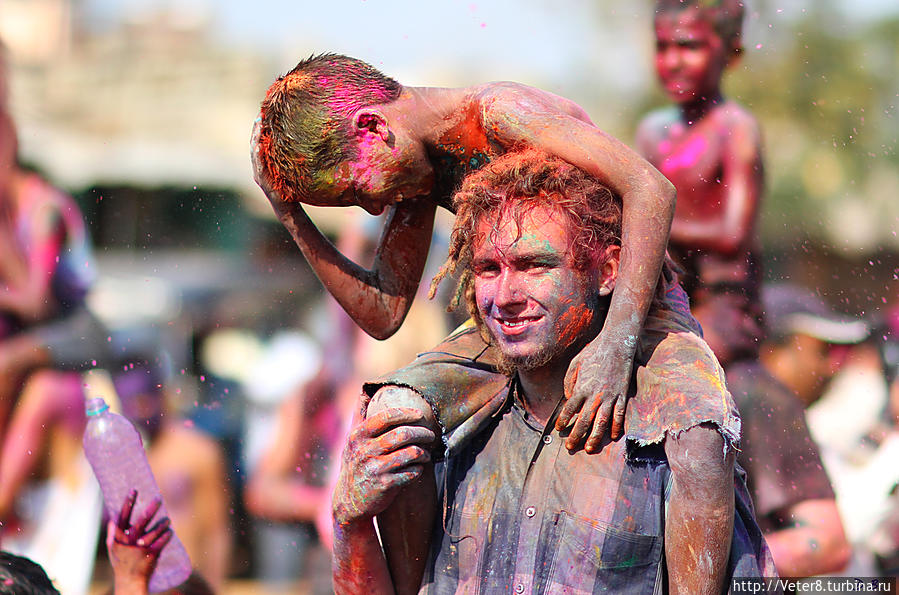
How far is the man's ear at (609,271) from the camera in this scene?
2572 mm

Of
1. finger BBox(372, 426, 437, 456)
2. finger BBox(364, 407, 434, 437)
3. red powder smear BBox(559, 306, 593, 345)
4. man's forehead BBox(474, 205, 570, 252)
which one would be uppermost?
man's forehead BBox(474, 205, 570, 252)

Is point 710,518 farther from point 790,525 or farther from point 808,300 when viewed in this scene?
point 808,300

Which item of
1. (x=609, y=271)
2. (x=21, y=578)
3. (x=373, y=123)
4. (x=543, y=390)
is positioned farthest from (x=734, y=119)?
(x=21, y=578)

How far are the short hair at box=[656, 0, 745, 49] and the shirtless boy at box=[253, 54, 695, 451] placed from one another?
1956mm

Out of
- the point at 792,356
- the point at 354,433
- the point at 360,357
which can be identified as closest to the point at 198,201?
the point at 360,357

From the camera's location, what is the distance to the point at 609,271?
8.46ft

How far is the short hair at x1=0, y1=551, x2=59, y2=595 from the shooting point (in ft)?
11.0

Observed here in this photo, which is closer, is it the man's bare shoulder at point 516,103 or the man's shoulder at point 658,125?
the man's bare shoulder at point 516,103

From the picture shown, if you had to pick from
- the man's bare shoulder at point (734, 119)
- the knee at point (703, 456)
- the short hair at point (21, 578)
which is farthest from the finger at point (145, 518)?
the man's bare shoulder at point (734, 119)

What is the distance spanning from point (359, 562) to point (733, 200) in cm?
267

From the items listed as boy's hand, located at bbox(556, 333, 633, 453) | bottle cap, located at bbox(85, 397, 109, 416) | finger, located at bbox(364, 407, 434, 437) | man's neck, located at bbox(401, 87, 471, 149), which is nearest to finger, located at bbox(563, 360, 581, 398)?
boy's hand, located at bbox(556, 333, 633, 453)

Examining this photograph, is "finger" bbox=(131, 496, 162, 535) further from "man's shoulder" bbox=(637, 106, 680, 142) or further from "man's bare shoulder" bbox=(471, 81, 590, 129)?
"man's shoulder" bbox=(637, 106, 680, 142)

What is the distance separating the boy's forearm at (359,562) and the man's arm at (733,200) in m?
2.41

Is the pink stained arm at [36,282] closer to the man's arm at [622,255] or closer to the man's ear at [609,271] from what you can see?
the man's arm at [622,255]
